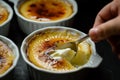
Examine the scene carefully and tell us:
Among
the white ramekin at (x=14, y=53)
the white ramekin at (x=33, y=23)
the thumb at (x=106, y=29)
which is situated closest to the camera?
the thumb at (x=106, y=29)

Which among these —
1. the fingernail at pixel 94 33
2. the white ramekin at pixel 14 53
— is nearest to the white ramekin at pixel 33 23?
the white ramekin at pixel 14 53

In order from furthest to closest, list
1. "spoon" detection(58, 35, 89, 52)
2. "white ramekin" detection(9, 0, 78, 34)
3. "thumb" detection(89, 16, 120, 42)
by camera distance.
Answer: "white ramekin" detection(9, 0, 78, 34) < "spoon" detection(58, 35, 89, 52) < "thumb" detection(89, 16, 120, 42)

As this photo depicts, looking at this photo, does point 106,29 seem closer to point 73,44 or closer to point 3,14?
point 73,44

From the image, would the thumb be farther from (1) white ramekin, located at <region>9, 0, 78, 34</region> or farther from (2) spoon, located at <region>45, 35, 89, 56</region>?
(1) white ramekin, located at <region>9, 0, 78, 34</region>

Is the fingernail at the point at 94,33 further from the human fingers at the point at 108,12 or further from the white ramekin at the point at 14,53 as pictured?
the white ramekin at the point at 14,53

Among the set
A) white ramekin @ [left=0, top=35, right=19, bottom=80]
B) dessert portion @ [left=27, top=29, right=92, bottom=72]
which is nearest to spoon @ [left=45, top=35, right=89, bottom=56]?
dessert portion @ [left=27, top=29, right=92, bottom=72]

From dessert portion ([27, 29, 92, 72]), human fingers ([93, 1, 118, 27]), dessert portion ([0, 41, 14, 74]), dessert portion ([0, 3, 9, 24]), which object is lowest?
dessert portion ([0, 3, 9, 24])

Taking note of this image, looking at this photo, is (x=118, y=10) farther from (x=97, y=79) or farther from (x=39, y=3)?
(x=39, y=3)
